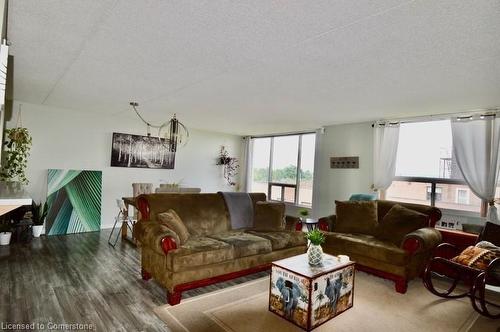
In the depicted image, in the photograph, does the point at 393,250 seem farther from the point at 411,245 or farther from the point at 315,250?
the point at 315,250

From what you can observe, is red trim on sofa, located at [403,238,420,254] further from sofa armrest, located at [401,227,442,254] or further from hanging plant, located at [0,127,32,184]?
hanging plant, located at [0,127,32,184]

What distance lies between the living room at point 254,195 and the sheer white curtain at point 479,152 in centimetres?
2

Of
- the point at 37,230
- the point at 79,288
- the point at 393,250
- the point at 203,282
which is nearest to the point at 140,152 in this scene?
the point at 37,230

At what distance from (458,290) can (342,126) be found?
3.40 meters

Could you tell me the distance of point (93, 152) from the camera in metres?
5.73

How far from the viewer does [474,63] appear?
8.05ft

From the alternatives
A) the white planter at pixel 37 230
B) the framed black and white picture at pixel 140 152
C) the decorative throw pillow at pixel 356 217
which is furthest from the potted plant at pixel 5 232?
the decorative throw pillow at pixel 356 217

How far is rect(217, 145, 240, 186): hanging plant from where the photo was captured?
25.3 ft

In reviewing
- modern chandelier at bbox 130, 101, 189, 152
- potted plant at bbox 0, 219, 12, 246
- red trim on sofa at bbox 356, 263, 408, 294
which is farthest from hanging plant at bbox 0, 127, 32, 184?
red trim on sofa at bbox 356, 263, 408, 294

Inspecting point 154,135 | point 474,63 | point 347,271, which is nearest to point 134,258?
point 347,271

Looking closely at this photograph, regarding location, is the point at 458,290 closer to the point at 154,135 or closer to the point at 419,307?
the point at 419,307

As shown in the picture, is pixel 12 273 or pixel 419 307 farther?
pixel 12 273

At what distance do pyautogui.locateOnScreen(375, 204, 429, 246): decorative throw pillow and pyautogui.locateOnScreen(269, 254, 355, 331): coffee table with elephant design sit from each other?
129 cm

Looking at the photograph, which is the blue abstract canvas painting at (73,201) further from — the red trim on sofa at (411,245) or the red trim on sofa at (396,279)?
the red trim on sofa at (411,245)
